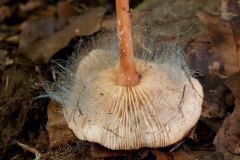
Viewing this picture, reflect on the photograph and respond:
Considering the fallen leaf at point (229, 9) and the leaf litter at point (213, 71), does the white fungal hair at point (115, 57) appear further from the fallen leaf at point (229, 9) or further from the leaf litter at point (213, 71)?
the fallen leaf at point (229, 9)

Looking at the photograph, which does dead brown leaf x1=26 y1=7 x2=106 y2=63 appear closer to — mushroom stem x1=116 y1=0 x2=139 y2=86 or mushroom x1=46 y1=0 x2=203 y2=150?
mushroom x1=46 y1=0 x2=203 y2=150

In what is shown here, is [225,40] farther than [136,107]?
Yes

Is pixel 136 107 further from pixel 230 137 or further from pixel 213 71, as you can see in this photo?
pixel 213 71

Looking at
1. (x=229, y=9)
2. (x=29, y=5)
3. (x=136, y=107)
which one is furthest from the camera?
(x=29, y=5)

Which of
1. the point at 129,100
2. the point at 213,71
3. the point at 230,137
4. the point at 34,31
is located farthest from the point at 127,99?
the point at 34,31

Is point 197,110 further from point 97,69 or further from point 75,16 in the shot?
point 75,16

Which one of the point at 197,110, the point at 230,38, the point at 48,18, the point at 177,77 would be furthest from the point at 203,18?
the point at 48,18
